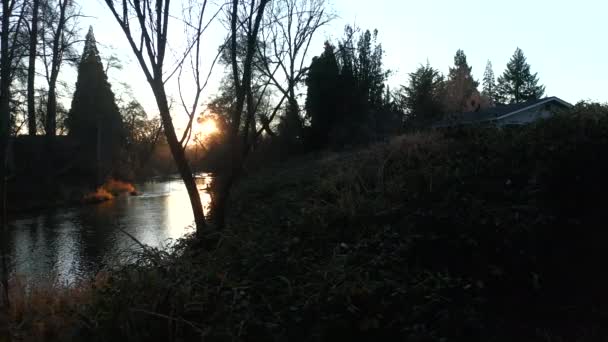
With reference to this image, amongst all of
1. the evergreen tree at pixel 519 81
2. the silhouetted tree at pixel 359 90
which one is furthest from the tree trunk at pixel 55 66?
the evergreen tree at pixel 519 81

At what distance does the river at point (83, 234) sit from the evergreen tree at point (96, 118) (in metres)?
10.8

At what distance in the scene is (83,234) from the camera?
15.6 meters

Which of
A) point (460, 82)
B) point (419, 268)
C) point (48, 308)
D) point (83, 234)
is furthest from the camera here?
point (460, 82)

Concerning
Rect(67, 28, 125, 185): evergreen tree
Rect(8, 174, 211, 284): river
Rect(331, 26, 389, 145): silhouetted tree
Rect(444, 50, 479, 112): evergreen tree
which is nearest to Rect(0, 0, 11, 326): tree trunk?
Rect(8, 174, 211, 284): river

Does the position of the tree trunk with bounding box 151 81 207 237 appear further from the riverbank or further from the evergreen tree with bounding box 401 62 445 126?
the evergreen tree with bounding box 401 62 445 126

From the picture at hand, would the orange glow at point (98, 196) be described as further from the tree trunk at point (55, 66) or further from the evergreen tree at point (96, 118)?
the tree trunk at point (55, 66)

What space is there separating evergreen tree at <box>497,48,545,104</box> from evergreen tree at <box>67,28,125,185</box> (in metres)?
46.8

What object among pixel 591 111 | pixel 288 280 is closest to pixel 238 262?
pixel 288 280

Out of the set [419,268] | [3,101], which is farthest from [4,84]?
[419,268]

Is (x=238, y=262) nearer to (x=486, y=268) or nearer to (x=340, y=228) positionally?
(x=340, y=228)

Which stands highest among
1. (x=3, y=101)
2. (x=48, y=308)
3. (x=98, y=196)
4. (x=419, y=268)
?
(x=3, y=101)

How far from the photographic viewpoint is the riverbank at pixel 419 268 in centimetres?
364

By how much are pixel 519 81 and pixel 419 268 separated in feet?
199

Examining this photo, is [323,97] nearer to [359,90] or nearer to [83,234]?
[359,90]
